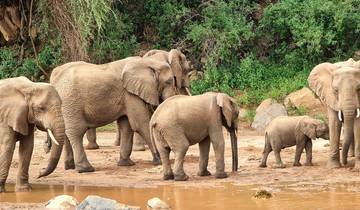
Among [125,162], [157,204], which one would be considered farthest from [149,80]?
[157,204]

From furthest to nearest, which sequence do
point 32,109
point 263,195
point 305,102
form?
point 305,102, point 32,109, point 263,195

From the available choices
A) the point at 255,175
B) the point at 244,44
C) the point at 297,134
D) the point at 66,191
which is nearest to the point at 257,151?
the point at 297,134

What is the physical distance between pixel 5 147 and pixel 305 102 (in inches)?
448

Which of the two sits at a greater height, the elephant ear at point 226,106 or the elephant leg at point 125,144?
the elephant ear at point 226,106

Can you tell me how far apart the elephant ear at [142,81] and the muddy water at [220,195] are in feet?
8.34

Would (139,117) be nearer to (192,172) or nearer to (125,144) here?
(125,144)

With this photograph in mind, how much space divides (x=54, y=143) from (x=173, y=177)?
6.96 feet

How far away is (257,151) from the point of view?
18.5m

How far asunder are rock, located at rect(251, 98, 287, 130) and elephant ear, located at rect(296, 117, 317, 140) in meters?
6.60

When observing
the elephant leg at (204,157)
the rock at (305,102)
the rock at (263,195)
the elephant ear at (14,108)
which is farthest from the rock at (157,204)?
the rock at (305,102)

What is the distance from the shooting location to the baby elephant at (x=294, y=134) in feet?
52.2

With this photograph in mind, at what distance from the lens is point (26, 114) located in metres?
13.3

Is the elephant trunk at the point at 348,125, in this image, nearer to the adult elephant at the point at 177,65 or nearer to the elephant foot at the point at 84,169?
the adult elephant at the point at 177,65

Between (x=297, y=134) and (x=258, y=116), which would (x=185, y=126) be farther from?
(x=258, y=116)
